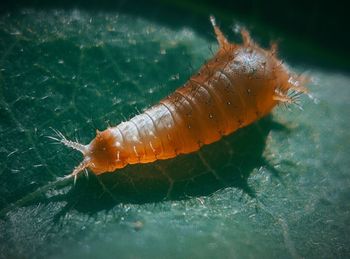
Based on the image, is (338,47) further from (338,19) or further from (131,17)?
(131,17)

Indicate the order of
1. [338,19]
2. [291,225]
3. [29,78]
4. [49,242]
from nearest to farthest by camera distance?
1. [49,242]
2. [291,225]
3. [29,78]
4. [338,19]

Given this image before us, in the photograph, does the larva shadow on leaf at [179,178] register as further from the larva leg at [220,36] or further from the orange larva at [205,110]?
the larva leg at [220,36]

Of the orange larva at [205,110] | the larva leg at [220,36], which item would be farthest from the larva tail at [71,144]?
the larva leg at [220,36]

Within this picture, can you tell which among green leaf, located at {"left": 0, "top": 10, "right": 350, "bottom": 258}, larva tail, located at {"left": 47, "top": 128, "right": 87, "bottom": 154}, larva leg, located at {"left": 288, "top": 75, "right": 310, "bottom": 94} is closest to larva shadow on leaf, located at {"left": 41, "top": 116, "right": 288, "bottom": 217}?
green leaf, located at {"left": 0, "top": 10, "right": 350, "bottom": 258}

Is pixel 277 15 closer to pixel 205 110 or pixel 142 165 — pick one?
pixel 205 110

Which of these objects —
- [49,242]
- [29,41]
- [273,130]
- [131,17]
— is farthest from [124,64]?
[49,242]

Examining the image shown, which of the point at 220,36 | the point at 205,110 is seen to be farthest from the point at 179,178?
the point at 220,36

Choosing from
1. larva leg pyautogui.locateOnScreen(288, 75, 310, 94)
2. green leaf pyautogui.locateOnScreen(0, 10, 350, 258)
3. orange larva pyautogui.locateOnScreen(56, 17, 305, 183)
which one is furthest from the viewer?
larva leg pyautogui.locateOnScreen(288, 75, 310, 94)

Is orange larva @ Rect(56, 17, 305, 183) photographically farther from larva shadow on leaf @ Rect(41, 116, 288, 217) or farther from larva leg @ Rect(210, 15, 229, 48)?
larva shadow on leaf @ Rect(41, 116, 288, 217)
